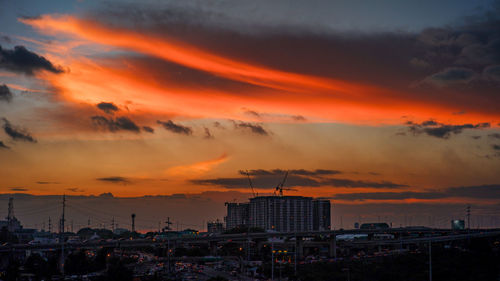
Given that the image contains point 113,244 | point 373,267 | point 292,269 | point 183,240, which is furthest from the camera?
point 183,240

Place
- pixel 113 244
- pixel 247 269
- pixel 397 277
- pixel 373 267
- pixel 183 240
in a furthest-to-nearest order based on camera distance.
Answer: pixel 183 240, pixel 113 244, pixel 247 269, pixel 373 267, pixel 397 277

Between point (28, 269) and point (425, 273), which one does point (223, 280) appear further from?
point (28, 269)

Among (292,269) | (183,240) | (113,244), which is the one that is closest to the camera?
(292,269)

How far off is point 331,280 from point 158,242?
76.7 metres

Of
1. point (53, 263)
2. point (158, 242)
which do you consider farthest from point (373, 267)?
point (53, 263)

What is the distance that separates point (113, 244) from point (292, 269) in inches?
2424

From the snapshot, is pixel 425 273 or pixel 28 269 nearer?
pixel 425 273

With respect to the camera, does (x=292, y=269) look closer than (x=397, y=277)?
No

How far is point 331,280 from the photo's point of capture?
11075 centimetres

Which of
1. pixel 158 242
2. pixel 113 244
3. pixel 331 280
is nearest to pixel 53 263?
pixel 113 244

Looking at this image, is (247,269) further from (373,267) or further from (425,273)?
Result: (425,273)

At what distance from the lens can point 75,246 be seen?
159 meters

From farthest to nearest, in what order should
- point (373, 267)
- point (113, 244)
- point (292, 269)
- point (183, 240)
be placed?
point (183, 240) < point (113, 244) < point (292, 269) < point (373, 267)

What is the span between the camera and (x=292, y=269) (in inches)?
5389
